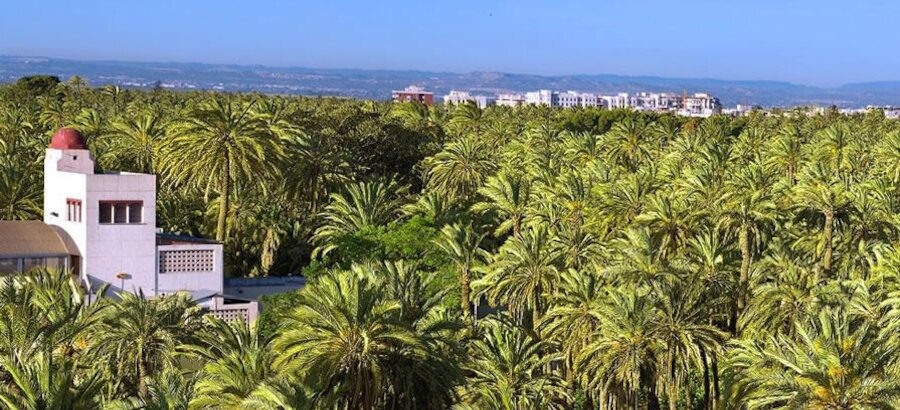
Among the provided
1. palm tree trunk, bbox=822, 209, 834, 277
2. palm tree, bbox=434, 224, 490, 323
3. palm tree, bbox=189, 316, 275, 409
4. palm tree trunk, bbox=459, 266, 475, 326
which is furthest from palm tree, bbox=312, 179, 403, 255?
palm tree, bbox=189, 316, 275, 409

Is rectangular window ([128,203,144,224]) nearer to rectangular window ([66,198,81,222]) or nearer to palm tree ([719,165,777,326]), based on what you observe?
rectangular window ([66,198,81,222])

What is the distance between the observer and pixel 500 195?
156 feet

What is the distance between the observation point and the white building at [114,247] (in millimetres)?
36281

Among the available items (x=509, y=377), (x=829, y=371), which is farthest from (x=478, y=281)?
(x=829, y=371)

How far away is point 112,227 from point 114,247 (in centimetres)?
55

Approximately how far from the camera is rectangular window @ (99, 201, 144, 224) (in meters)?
37.0

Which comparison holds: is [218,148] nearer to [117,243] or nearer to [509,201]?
[117,243]

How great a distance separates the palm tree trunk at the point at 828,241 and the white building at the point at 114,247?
17023 millimetres

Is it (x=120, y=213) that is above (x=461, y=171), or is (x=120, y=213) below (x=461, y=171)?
below

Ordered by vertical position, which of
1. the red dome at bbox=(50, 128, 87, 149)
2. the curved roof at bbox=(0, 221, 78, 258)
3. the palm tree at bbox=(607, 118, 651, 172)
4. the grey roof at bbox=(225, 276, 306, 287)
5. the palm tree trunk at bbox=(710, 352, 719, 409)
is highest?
the red dome at bbox=(50, 128, 87, 149)

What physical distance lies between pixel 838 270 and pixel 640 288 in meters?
10.7

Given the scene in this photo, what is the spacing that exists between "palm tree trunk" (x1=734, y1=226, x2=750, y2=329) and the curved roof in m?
17.9

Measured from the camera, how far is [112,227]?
1449 inches

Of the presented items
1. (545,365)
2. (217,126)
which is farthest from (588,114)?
(545,365)
